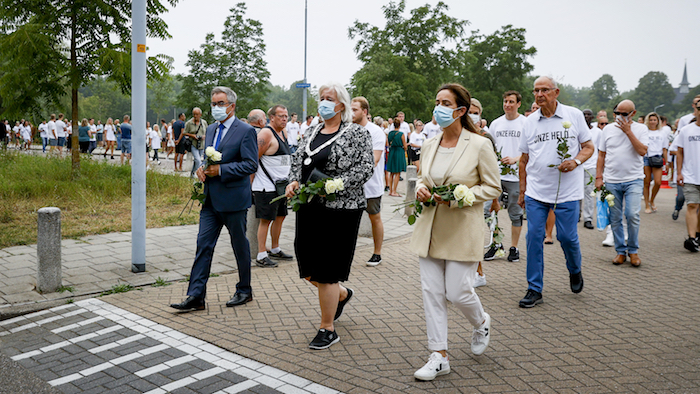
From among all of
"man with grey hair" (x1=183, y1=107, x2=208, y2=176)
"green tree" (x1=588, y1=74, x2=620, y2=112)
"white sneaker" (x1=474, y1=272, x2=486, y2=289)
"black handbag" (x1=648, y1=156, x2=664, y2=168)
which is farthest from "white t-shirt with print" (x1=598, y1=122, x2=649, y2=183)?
"green tree" (x1=588, y1=74, x2=620, y2=112)

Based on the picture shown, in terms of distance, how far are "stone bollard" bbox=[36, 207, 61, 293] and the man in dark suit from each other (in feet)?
5.34

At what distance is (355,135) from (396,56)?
126 ft

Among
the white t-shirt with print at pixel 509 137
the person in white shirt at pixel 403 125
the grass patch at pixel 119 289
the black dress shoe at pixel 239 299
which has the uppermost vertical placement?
the person in white shirt at pixel 403 125

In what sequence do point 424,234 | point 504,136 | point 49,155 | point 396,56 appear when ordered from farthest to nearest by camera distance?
point 396,56 < point 49,155 < point 504,136 < point 424,234

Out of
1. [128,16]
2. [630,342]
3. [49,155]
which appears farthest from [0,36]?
[630,342]

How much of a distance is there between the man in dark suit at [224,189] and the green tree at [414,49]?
36.0 m

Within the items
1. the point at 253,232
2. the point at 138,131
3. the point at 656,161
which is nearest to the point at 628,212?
the point at 253,232

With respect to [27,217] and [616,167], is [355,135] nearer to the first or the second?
[616,167]

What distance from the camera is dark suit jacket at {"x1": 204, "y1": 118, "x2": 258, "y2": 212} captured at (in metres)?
5.56

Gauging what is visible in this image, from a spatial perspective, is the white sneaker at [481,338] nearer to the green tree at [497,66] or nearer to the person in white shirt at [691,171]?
the person in white shirt at [691,171]

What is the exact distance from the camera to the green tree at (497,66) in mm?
54156

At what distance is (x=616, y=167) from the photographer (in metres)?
7.95

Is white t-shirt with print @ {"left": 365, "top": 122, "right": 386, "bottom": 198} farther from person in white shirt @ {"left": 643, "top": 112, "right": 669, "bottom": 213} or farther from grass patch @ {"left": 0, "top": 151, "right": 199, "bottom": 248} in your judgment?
person in white shirt @ {"left": 643, "top": 112, "right": 669, "bottom": 213}

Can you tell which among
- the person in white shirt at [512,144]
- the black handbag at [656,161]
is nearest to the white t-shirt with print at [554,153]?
the person in white shirt at [512,144]
